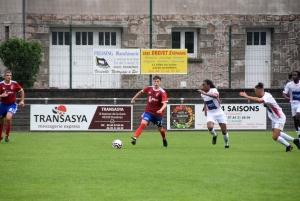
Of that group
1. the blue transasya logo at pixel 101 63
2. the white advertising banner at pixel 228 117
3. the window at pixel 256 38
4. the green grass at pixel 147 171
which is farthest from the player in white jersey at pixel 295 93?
the window at pixel 256 38

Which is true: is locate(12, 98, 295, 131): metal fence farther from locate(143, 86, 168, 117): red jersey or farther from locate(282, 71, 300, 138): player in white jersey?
locate(143, 86, 168, 117): red jersey

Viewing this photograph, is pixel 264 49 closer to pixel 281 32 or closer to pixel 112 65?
pixel 281 32

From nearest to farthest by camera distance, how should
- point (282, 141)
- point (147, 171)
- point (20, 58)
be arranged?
point (147, 171) → point (282, 141) → point (20, 58)

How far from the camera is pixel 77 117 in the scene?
26.4 meters

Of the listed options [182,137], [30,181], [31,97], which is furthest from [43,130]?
[30,181]

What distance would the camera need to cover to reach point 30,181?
11375mm

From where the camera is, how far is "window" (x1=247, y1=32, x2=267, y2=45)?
3137 centimetres

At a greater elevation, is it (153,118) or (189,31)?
(189,31)

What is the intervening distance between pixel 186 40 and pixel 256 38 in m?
3.36

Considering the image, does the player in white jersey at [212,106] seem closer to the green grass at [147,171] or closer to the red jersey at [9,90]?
the green grass at [147,171]

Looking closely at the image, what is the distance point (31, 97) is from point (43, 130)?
1.45 m

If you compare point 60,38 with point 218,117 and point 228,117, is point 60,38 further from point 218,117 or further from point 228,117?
point 218,117

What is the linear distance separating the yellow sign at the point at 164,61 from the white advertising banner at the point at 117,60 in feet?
0.92

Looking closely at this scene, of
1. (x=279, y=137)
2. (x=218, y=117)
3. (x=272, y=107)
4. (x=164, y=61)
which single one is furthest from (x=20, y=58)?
(x=279, y=137)
